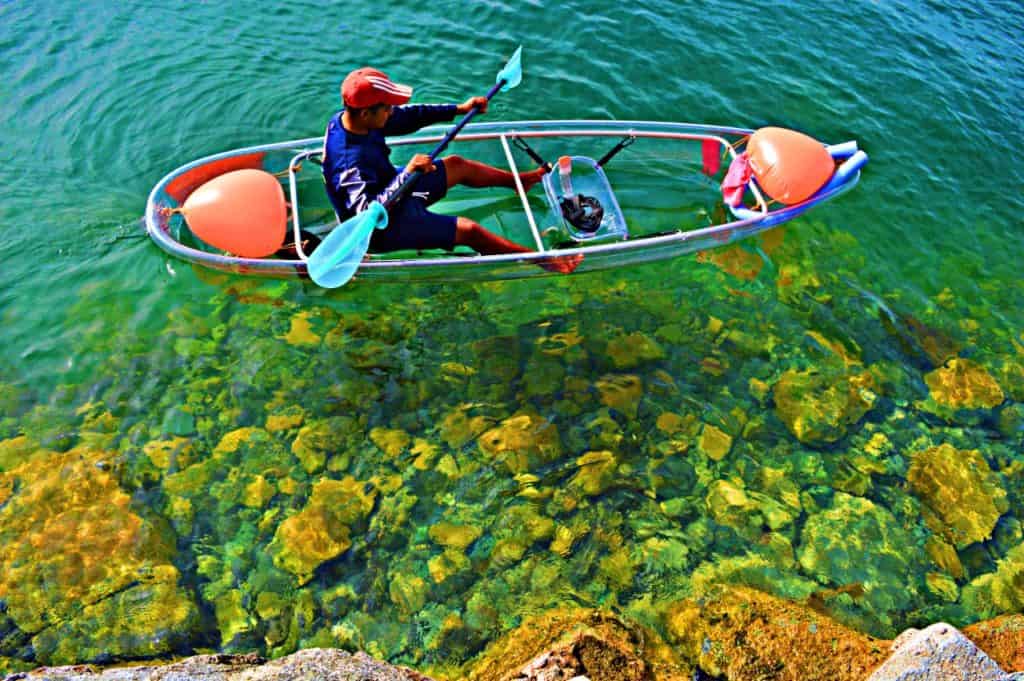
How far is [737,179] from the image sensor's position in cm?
752

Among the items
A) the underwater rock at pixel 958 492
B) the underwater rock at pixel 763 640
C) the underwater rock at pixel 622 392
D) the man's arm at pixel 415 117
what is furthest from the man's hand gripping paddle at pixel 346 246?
the underwater rock at pixel 958 492

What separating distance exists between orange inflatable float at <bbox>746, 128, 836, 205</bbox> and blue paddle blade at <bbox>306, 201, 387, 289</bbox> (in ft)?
13.0

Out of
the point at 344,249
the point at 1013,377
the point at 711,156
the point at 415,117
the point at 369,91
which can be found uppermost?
the point at 369,91

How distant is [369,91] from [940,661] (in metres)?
5.83

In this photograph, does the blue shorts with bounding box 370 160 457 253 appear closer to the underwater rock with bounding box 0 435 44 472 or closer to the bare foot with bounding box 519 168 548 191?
the bare foot with bounding box 519 168 548 191

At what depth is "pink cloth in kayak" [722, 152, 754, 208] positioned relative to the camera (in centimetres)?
746

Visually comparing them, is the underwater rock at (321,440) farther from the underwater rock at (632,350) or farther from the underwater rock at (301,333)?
the underwater rock at (632,350)

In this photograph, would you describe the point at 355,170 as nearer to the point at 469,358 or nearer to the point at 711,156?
the point at 469,358

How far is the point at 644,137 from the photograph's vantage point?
7883 millimetres

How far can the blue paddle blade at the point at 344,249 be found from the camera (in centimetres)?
588

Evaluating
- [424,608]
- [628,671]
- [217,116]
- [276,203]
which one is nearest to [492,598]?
[424,608]

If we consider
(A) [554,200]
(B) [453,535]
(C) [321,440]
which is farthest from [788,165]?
(C) [321,440]

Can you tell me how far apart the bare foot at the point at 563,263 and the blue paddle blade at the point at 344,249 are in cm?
158

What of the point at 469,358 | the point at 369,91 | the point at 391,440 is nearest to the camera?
the point at 369,91
